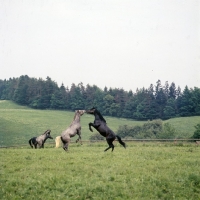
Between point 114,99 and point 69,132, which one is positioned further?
point 114,99

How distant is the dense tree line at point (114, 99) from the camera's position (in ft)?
255

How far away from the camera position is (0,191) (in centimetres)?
869

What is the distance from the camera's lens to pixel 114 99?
81688 millimetres

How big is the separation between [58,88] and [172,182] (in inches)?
3328

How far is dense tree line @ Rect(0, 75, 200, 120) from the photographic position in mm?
77750

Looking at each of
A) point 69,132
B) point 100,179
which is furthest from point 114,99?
point 100,179

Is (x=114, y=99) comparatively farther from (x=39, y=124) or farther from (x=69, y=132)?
(x=69, y=132)

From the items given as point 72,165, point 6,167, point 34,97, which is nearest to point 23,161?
point 6,167

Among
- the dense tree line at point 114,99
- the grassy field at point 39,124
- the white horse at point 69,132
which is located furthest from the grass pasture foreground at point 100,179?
the dense tree line at point 114,99

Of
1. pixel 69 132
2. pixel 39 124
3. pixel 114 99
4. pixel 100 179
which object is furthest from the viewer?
pixel 114 99

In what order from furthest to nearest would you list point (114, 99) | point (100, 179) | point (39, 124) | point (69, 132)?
point (114, 99) → point (39, 124) → point (69, 132) → point (100, 179)

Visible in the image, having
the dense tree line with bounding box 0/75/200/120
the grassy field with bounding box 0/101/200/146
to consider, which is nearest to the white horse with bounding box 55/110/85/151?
the grassy field with bounding box 0/101/200/146

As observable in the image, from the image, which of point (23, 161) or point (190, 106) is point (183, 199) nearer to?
point (23, 161)

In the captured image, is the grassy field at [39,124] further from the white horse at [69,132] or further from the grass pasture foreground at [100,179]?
the grass pasture foreground at [100,179]
